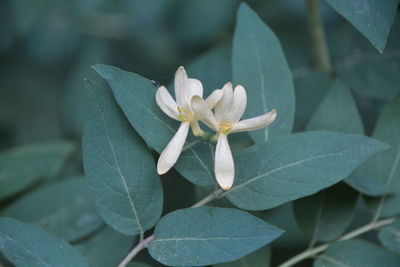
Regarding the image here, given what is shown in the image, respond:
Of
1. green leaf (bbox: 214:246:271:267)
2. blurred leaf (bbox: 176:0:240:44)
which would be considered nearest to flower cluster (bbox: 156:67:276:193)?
green leaf (bbox: 214:246:271:267)

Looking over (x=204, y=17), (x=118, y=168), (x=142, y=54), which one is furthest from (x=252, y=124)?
(x=142, y=54)

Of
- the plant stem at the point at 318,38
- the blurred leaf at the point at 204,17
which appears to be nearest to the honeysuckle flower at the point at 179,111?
the plant stem at the point at 318,38

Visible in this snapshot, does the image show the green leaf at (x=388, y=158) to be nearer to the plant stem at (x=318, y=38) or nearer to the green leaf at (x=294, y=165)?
the green leaf at (x=294, y=165)

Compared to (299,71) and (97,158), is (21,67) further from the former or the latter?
(97,158)

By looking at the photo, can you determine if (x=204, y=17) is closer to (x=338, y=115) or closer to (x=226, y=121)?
(x=338, y=115)

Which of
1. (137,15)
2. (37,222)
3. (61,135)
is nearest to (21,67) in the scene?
(61,135)

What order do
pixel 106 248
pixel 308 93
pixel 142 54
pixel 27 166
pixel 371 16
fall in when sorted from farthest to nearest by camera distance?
pixel 142 54 → pixel 308 93 → pixel 27 166 → pixel 106 248 → pixel 371 16

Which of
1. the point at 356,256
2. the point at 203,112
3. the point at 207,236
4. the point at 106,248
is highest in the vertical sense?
the point at 203,112
